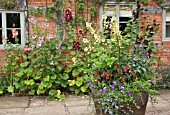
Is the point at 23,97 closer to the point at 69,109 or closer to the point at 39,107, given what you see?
the point at 39,107

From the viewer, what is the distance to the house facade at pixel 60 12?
19.2 feet

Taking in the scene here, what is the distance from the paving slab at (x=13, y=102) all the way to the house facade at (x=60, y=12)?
899mm

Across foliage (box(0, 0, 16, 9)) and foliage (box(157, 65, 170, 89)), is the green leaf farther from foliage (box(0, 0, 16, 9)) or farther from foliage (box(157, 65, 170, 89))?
foliage (box(157, 65, 170, 89))

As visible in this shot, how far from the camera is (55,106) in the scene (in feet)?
16.3

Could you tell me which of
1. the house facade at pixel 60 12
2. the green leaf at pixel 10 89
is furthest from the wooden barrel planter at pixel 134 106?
the house facade at pixel 60 12

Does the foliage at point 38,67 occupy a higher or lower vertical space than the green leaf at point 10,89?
higher

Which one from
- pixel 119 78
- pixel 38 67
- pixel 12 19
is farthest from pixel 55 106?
pixel 12 19

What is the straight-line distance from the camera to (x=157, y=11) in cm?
618

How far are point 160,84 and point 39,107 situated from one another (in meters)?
2.79

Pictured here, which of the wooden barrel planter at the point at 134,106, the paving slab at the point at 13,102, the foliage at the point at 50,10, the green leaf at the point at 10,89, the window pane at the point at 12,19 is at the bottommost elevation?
the paving slab at the point at 13,102

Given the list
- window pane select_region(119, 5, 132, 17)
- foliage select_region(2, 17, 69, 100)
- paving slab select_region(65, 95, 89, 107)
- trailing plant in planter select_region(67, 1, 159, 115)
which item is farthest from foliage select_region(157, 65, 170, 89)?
trailing plant in planter select_region(67, 1, 159, 115)

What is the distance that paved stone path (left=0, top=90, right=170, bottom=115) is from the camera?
457cm

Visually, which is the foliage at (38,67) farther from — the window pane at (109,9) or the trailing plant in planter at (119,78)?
the trailing plant in planter at (119,78)

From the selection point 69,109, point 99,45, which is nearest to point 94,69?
point 99,45
